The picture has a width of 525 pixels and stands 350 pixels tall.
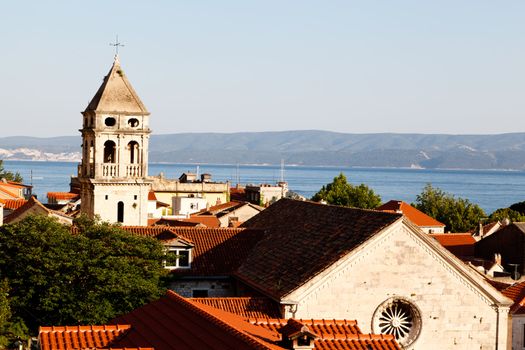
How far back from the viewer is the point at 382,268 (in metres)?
34.8

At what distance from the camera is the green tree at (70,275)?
38.3 meters

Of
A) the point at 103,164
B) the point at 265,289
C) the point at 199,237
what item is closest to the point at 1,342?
the point at 265,289

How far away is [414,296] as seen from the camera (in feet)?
116

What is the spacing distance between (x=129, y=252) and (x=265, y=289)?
305 inches

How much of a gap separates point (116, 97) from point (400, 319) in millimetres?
24843

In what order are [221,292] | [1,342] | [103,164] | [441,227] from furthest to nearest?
1. [441,227]
2. [103,164]
3. [221,292]
4. [1,342]

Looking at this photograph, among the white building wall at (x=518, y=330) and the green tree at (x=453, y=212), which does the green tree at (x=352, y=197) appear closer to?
the green tree at (x=453, y=212)

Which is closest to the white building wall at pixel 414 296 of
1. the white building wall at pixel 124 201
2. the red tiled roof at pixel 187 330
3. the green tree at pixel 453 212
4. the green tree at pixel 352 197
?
the red tiled roof at pixel 187 330

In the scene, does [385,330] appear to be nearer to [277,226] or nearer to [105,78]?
[277,226]

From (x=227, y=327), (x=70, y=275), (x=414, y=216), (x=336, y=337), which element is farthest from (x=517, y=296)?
(x=414, y=216)

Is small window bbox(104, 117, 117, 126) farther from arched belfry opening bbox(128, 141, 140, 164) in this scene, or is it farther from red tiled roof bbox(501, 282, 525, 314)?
red tiled roof bbox(501, 282, 525, 314)

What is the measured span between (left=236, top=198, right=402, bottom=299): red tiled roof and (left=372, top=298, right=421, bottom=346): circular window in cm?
253

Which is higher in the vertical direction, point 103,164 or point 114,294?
point 103,164

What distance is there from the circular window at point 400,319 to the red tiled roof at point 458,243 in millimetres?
42169
